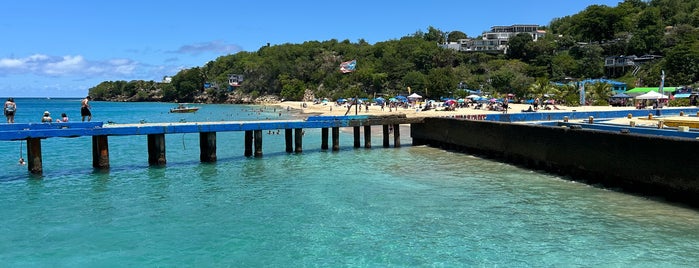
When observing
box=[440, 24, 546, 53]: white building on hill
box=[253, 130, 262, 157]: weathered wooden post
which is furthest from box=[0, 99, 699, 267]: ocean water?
box=[440, 24, 546, 53]: white building on hill

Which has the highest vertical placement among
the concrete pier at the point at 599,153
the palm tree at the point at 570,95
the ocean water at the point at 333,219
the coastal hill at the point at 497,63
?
the coastal hill at the point at 497,63

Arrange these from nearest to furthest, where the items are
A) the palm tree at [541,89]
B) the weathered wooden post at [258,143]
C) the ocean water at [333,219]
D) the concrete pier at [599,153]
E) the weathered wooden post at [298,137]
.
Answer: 1. the ocean water at [333,219]
2. the concrete pier at [599,153]
3. the weathered wooden post at [258,143]
4. the weathered wooden post at [298,137]
5. the palm tree at [541,89]

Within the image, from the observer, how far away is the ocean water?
12.3 metres

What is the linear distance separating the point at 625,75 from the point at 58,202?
108m

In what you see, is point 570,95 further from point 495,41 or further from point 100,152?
point 495,41

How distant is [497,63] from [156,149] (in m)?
108

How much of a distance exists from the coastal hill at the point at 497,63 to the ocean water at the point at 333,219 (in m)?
50.5

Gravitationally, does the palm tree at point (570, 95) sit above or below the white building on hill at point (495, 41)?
below

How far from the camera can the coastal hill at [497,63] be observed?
91.6 m

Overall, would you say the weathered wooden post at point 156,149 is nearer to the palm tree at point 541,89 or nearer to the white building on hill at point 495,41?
the palm tree at point 541,89

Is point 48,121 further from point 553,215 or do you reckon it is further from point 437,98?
point 437,98

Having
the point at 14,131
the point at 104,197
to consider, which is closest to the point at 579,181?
the point at 104,197

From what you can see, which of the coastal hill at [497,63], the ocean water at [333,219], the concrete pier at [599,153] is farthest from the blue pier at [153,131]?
the coastal hill at [497,63]

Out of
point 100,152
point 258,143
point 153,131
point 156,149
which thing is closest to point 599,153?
point 258,143
